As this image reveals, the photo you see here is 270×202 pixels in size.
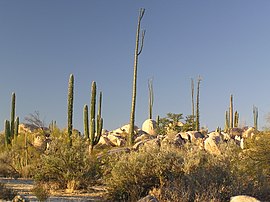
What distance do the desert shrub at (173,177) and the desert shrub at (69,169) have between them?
7.26 feet

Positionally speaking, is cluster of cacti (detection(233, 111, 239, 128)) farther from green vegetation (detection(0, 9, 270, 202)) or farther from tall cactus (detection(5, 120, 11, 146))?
green vegetation (detection(0, 9, 270, 202))

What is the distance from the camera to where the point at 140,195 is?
1049cm

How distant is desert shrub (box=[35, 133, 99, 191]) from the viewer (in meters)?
13.1

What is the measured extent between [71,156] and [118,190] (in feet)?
10.2

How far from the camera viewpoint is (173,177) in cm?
1065

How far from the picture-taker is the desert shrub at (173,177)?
10102mm

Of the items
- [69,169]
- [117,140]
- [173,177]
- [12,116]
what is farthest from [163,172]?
[117,140]

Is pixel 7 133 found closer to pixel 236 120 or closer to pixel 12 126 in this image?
pixel 12 126

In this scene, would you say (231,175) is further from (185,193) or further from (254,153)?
(254,153)

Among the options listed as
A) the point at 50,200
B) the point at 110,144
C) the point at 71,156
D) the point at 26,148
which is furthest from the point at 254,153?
the point at 110,144

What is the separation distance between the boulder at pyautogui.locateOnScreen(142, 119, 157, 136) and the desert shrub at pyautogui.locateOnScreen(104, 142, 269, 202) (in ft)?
102

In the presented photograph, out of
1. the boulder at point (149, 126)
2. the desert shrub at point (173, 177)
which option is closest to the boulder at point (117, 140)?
the boulder at point (149, 126)

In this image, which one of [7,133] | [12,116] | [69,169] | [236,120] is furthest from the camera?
[236,120]

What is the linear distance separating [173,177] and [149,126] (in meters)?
32.7
